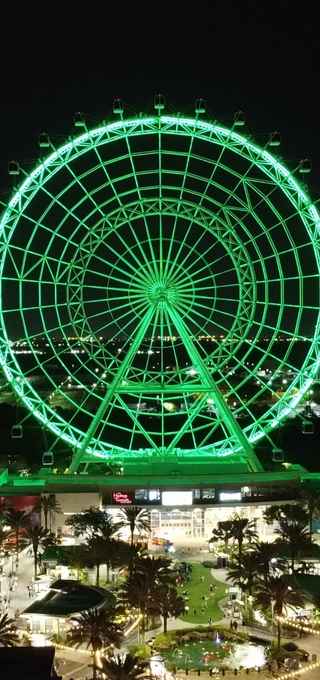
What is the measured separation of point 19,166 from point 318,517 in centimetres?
3204

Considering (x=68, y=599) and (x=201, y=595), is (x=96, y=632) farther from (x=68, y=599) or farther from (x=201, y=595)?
(x=201, y=595)

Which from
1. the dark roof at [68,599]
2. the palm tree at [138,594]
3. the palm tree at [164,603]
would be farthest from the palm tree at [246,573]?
the dark roof at [68,599]

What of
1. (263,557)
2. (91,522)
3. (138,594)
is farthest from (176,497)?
(138,594)

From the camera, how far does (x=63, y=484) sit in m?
60.2

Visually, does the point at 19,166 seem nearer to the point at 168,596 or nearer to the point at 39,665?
the point at 168,596

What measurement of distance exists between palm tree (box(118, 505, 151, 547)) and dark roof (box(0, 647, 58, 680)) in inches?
1143

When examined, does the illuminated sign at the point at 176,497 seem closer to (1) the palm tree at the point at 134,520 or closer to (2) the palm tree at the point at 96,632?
(1) the palm tree at the point at 134,520

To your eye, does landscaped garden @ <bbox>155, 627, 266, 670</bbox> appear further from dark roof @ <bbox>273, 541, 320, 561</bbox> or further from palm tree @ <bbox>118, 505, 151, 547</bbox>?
palm tree @ <bbox>118, 505, 151, 547</bbox>

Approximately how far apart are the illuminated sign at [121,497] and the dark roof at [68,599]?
15.6 m

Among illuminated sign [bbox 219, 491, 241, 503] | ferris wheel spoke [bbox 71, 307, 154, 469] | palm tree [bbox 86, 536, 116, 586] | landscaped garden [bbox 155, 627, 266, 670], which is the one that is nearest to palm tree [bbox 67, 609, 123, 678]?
landscaped garden [bbox 155, 627, 266, 670]

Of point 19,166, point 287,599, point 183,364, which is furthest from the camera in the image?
point 183,364

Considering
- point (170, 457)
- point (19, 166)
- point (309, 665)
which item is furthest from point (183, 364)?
point (309, 665)

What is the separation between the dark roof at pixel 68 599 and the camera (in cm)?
4038

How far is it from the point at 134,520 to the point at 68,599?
42.4 ft
